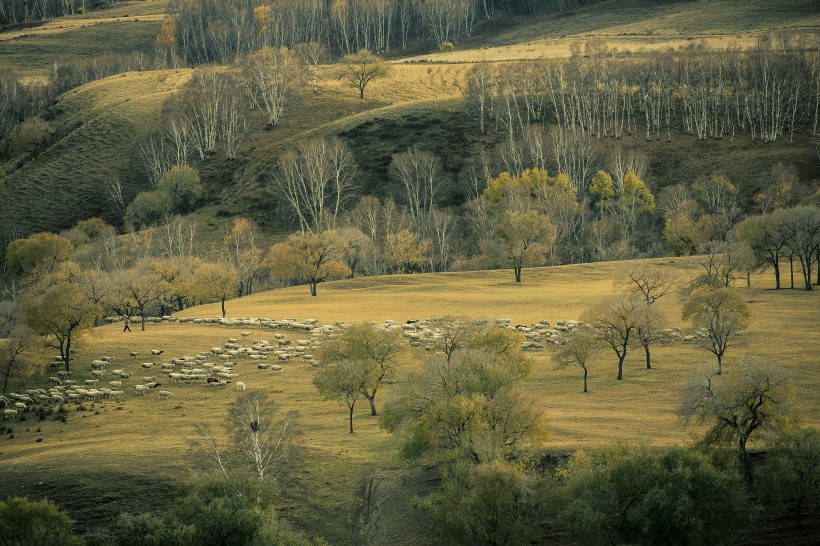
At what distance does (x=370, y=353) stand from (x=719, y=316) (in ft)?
87.8

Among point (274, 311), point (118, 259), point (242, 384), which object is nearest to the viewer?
point (242, 384)

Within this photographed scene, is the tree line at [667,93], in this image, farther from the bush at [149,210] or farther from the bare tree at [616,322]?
the bare tree at [616,322]

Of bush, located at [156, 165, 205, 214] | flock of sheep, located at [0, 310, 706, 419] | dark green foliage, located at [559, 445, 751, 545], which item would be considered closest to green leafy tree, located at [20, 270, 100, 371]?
flock of sheep, located at [0, 310, 706, 419]

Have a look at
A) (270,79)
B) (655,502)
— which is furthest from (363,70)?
(655,502)

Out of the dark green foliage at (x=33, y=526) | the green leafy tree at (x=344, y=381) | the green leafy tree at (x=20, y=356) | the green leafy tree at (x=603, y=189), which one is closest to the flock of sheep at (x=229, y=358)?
the green leafy tree at (x=20, y=356)

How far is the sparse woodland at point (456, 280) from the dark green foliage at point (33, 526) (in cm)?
17

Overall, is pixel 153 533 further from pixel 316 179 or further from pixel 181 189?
pixel 181 189

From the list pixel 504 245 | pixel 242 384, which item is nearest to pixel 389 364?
pixel 242 384

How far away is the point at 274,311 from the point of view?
98312mm

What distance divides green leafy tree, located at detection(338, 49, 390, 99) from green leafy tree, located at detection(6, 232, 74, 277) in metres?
77.1

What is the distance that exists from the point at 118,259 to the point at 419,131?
61487 millimetres

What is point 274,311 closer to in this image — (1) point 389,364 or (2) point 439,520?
(1) point 389,364

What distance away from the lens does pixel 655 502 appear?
41.7 meters

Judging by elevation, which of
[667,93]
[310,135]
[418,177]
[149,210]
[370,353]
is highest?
[667,93]
